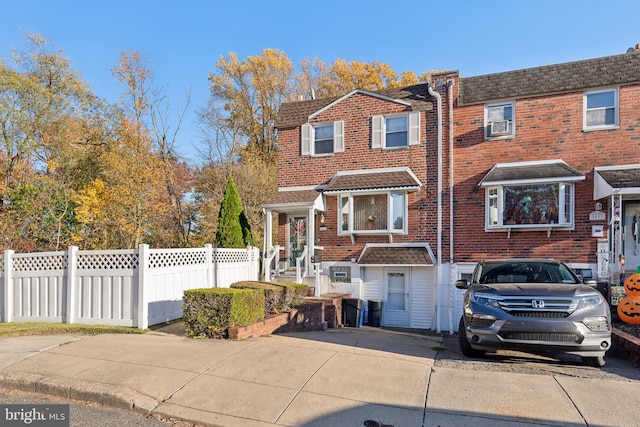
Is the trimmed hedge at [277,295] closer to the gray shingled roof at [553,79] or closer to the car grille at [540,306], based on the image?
the car grille at [540,306]

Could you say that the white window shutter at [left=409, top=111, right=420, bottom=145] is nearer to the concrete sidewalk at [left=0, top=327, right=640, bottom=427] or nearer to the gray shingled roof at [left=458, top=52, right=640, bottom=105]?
the gray shingled roof at [left=458, top=52, right=640, bottom=105]

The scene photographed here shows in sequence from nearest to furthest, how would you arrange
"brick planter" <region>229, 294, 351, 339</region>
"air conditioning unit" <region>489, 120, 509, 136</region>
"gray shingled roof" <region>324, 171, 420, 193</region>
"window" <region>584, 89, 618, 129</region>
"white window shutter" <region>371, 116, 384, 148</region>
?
"brick planter" <region>229, 294, 351, 339</region> < "window" <region>584, 89, 618, 129</region> < "air conditioning unit" <region>489, 120, 509, 136</region> < "gray shingled roof" <region>324, 171, 420, 193</region> < "white window shutter" <region>371, 116, 384, 148</region>

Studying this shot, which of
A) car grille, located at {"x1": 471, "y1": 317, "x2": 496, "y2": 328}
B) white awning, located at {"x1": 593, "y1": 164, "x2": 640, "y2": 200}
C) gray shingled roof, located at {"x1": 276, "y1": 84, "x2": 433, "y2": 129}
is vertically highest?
gray shingled roof, located at {"x1": 276, "y1": 84, "x2": 433, "y2": 129}

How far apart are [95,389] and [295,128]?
1171 centimetres

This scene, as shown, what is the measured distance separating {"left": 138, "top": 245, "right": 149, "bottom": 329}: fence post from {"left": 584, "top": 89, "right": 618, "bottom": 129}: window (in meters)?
12.6

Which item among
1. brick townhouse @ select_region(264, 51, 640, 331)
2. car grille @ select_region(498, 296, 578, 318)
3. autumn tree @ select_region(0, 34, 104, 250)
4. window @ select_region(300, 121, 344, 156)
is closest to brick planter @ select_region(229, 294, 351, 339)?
brick townhouse @ select_region(264, 51, 640, 331)

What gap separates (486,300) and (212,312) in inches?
177

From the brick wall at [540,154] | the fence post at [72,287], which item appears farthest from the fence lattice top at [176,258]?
the brick wall at [540,154]

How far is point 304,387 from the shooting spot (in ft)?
15.0

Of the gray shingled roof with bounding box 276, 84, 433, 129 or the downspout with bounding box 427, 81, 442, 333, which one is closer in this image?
the downspout with bounding box 427, 81, 442, 333

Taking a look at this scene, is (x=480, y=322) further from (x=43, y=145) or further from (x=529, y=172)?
(x=43, y=145)

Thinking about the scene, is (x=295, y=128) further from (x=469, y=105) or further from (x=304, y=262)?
(x=469, y=105)

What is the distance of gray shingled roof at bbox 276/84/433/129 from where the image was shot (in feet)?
43.8

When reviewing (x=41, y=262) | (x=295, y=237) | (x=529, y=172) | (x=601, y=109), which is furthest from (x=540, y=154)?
(x=41, y=262)
